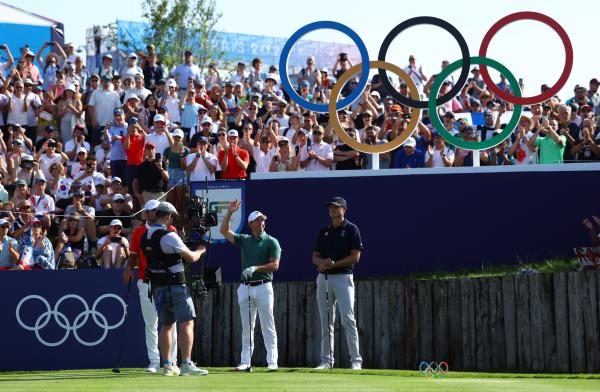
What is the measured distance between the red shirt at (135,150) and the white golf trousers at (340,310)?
6.01 metres

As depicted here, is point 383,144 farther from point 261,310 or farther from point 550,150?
point 261,310

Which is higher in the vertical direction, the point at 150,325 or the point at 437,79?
the point at 437,79

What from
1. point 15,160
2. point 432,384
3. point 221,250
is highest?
point 15,160

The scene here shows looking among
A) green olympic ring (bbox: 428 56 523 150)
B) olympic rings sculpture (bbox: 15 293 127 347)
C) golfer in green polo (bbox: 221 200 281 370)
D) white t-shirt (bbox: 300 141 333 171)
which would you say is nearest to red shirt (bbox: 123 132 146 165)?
white t-shirt (bbox: 300 141 333 171)

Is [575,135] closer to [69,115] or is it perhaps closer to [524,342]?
[524,342]

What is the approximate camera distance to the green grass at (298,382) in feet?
39.8

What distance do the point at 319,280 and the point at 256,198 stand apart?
324 centimetres

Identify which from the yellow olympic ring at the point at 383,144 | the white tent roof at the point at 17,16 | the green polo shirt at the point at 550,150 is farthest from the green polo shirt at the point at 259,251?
the white tent roof at the point at 17,16

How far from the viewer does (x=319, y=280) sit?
1648 centimetres

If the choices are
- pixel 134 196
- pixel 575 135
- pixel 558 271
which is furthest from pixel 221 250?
pixel 575 135

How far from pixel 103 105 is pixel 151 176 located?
405 centimetres

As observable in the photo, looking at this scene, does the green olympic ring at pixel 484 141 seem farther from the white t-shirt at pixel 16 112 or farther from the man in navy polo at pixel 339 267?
the white t-shirt at pixel 16 112

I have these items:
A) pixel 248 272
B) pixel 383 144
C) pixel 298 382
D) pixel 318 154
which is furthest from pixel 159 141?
pixel 298 382

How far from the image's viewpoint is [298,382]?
42.5 ft
